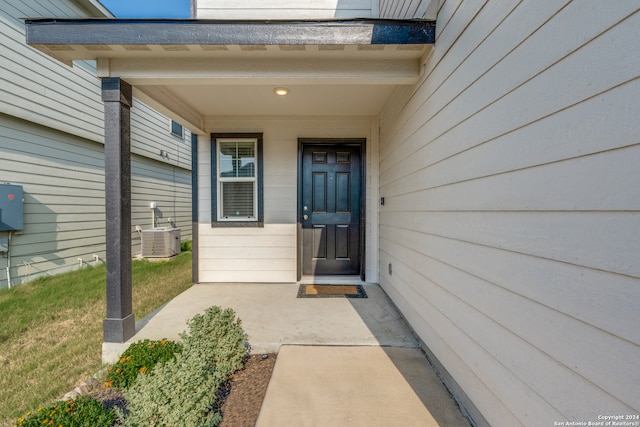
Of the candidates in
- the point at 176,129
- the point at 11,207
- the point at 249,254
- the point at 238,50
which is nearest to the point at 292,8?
the point at 238,50

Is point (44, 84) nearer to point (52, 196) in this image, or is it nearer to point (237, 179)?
point (52, 196)

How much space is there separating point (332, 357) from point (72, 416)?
4.80ft

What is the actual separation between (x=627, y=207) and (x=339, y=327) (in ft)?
6.94

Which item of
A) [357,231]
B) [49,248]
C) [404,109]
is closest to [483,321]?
[404,109]

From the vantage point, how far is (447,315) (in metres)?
1.74

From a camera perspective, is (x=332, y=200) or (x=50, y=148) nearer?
(x=332, y=200)

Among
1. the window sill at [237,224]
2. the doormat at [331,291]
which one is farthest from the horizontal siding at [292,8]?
the doormat at [331,291]

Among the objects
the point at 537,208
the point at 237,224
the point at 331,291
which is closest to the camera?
the point at 537,208

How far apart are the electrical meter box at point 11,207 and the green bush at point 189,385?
3790 mm

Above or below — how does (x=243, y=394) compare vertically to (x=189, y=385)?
below

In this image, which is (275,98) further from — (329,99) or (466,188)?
→ (466,188)

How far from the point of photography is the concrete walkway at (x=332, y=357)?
150cm

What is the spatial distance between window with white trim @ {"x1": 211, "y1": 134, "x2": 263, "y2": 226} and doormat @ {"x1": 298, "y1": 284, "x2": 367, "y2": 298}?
1.14 metres

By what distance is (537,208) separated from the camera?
1.04 meters
